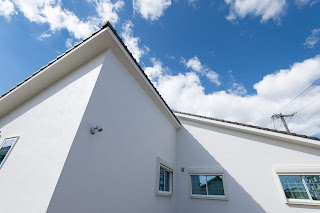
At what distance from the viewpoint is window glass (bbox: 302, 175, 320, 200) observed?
5227 millimetres

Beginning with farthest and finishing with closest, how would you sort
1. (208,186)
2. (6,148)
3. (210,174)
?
1. (210,174)
2. (208,186)
3. (6,148)

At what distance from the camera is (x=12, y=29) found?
15.1 ft

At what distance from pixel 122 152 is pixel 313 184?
7158 millimetres

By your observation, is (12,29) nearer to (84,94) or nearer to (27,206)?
(84,94)

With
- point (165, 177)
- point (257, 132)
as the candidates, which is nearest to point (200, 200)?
A: point (165, 177)

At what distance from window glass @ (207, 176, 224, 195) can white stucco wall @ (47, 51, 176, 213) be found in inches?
85.0

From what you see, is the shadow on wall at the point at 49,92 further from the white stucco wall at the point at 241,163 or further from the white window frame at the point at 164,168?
the white stucco wall at the point at 241,163

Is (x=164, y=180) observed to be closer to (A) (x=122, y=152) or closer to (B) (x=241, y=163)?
(A) (x=122, y=152)

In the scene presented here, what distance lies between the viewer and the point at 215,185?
6555 millimetres

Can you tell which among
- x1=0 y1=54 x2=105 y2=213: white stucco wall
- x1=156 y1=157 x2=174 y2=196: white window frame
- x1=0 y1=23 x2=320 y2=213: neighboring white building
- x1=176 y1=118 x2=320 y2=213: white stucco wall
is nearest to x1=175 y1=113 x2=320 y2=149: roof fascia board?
x1=0 y1=23 x2=320 y2=213: neighboring white building

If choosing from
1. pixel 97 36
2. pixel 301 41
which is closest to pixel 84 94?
pixel 97 36

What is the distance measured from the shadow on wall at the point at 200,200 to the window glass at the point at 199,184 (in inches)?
11.7

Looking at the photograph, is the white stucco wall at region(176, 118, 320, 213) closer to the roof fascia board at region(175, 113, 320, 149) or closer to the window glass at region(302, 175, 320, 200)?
the roof fascia board at region(175, 113, 320, 149)

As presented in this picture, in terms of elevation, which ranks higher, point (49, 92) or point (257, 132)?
point (257, 132)
